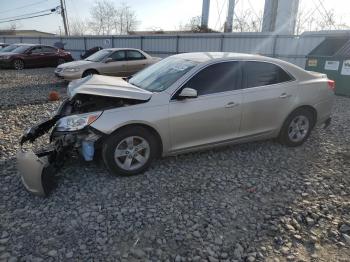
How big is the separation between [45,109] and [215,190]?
5758mm

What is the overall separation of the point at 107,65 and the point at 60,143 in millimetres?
8736

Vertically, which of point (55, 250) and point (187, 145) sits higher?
point (187, 145)

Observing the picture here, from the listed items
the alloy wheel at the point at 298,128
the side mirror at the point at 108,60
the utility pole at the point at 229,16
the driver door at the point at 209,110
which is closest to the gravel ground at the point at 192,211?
the alloy wheel at the point at 298,128

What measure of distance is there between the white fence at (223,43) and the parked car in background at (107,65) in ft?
15.1

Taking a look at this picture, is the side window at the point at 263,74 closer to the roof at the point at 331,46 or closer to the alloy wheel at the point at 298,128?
the alloy wheel at the point at 298,128

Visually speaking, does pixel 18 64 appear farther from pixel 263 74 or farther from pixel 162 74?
pixel 263 74

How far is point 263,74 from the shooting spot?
15.9 ft

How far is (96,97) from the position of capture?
14.3ft

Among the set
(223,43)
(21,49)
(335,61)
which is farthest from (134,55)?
(21,49)

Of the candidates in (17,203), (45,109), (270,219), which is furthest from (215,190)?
(45,109)

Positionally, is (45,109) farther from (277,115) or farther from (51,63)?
(51,63)

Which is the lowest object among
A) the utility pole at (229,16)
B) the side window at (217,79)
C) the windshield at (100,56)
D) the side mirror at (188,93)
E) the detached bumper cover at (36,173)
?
the detached bumper cover at (36,173)

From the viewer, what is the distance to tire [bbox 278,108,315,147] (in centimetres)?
516

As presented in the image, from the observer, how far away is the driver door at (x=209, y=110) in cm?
423
